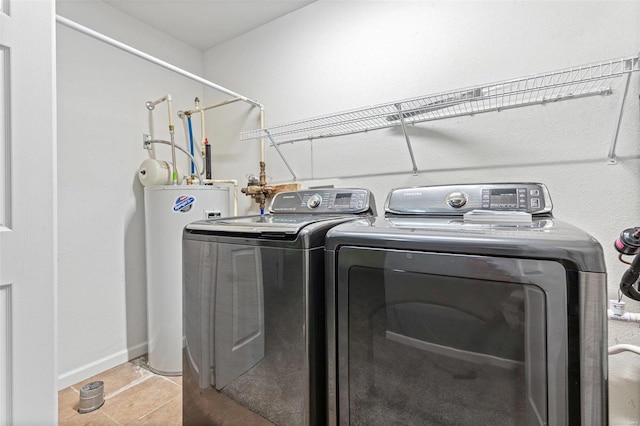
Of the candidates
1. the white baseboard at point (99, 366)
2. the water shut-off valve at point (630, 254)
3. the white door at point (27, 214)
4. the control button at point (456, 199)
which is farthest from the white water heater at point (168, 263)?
the water shut-off valve at point (630, 254)

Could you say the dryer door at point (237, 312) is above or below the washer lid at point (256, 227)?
below

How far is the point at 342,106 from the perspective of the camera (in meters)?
1.98

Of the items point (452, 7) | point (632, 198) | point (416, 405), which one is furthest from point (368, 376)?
point (452, 7)

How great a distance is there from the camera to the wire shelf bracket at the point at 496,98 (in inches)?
46.3

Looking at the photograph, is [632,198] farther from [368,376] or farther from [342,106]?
[342,106]

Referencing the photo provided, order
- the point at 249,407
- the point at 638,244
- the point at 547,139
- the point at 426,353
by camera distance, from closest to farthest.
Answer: the point at 426,353, the point at 638,244, the point at 249,407, the point at 547,139

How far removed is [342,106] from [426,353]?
1579mm

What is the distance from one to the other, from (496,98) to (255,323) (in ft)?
4.78

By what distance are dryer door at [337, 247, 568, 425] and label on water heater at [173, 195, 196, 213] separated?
141cm

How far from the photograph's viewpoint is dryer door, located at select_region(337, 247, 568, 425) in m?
0.71

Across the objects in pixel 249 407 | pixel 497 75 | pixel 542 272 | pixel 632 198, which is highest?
pixel 497 75

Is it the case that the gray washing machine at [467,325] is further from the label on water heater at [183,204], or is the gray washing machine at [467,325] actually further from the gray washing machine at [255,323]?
the label on water heater at [183,204]

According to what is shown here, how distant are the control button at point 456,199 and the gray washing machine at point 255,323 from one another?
1.79ft

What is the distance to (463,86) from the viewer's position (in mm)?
1604
